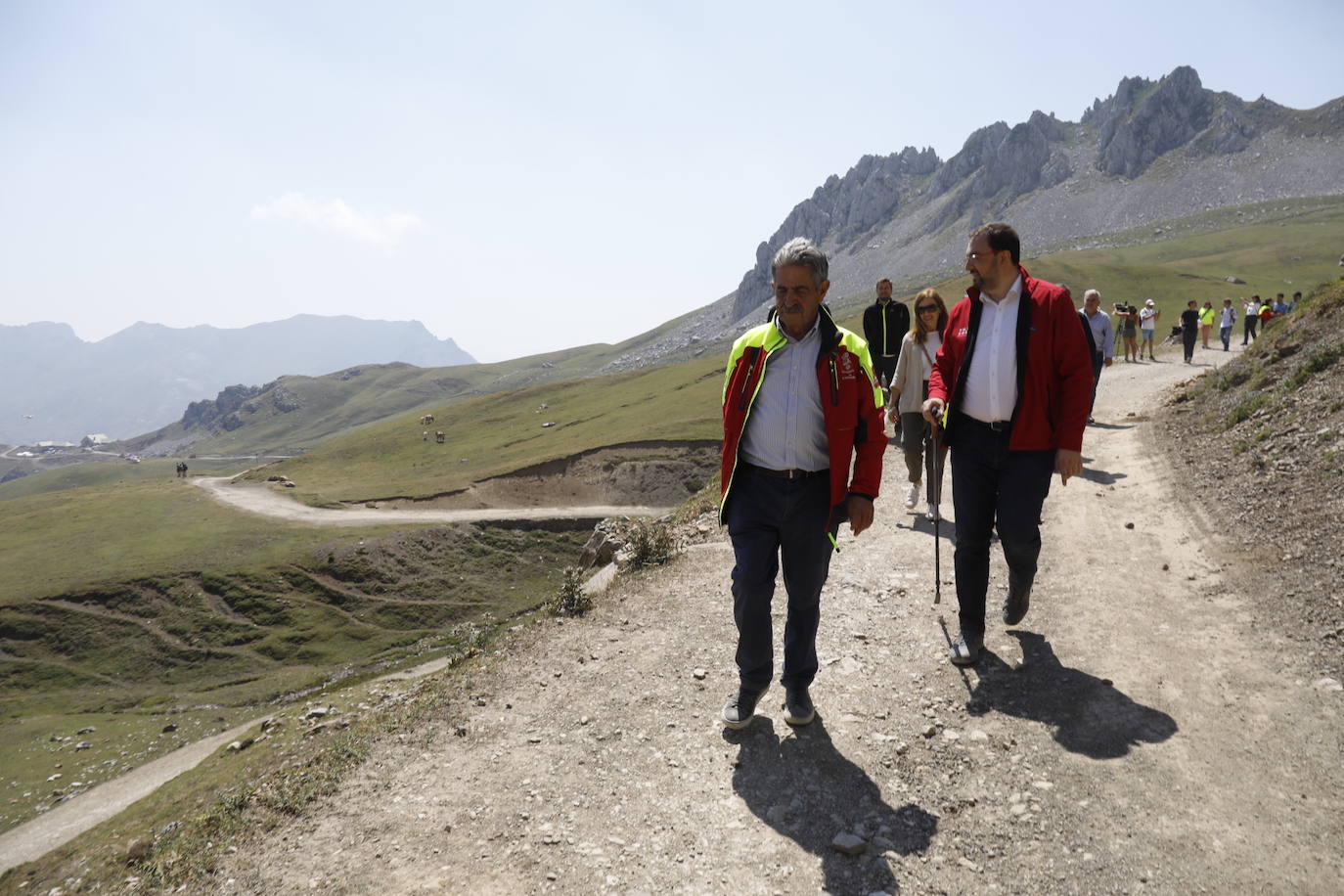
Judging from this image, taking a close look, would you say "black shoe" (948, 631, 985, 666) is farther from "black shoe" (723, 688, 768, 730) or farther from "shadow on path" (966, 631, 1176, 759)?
"black shoe" (723, 688, 768, 730)

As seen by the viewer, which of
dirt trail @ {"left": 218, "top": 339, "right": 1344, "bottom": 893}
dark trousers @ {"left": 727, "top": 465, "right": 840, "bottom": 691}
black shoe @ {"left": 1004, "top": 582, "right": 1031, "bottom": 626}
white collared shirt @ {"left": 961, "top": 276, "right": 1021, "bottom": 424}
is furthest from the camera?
black shoe @ {"left": 1004, "top": 582, "right": 1031, "bottom": 626}

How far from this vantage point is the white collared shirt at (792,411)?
199 inches

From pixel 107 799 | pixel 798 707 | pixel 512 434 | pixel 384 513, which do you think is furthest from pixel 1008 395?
pixel 512 434

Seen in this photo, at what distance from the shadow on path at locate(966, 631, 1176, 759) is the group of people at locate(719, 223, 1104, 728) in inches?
14.4

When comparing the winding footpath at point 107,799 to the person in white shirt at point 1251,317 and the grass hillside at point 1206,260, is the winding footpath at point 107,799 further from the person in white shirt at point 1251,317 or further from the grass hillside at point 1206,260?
the person in white shirt at point 1251,317

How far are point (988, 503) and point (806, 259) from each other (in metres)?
2.77

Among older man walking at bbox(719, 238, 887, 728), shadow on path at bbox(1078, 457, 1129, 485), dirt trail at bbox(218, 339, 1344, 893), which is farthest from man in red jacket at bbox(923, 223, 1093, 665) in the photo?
shadow on path at bbox(1078, 457, 1129, 485)

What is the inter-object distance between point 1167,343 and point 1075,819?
43481mm

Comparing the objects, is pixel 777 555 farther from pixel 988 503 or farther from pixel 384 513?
pixel 384 513

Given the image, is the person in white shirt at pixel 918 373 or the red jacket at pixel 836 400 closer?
the red jacket at pixel 836 400

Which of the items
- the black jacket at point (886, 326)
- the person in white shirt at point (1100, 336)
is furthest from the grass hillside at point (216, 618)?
the person in white shirt at point (1100, 336)

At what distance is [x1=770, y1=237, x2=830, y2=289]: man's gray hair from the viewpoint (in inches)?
194

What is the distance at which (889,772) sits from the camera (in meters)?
5.22

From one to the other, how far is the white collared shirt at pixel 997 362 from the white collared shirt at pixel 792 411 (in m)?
1.65
